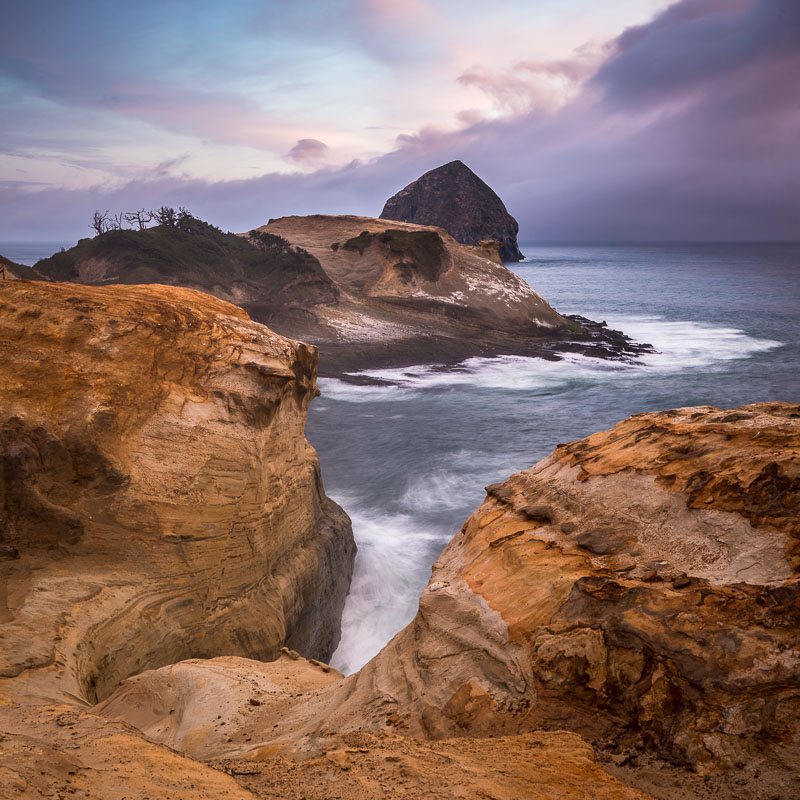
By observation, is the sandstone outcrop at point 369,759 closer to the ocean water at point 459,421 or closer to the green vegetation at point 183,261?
the ocean water at point 459,421

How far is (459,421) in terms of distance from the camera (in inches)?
715

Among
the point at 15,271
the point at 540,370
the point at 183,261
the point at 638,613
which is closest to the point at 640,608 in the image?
the point at 638,613

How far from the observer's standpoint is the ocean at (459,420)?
10141mm

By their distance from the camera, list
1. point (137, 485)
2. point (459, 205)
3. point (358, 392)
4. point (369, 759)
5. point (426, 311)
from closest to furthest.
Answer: point (369, 759), point (137, 485), point (358, 392), point (426, 311), point (459, 205)

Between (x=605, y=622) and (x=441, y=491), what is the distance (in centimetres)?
1104

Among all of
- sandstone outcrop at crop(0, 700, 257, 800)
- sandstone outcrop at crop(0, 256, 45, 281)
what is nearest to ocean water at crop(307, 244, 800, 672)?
sandstone outcrop at crop(0, 700, 257, 800)

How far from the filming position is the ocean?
1014cm

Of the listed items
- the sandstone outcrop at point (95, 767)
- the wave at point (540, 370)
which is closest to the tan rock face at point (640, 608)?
the sandstone outcrop at point (95, 767)

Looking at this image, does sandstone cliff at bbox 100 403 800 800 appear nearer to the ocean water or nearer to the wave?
the ocean water

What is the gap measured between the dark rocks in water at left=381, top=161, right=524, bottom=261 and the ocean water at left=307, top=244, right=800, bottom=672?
4946cm

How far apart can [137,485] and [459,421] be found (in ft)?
44.5

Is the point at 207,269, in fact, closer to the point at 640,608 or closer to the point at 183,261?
the point at 183,261

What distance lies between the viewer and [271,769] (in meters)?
2.69

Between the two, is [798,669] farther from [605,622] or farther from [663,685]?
Result: [605,622]
